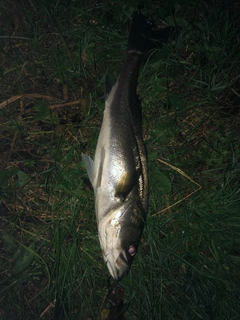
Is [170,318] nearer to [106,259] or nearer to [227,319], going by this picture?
[227,319]

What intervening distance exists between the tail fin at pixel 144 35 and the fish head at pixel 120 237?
162 centimetres

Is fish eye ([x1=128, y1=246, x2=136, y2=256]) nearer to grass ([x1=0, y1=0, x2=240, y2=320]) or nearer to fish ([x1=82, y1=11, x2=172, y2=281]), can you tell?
fish ([x1=82, y1=11, x2=172, y2=281])

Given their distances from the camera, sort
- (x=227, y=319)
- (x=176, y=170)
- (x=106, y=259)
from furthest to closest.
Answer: (x=176, y=170), (x=227, y=319), (x=106, y=259)

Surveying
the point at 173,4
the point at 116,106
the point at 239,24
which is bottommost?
the point at 116,106

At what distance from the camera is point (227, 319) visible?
286 centimetres

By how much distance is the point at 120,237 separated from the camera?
8.02 ft

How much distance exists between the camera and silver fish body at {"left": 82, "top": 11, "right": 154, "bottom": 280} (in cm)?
246

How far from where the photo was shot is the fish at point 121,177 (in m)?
2.46

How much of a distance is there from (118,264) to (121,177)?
0.80 meters

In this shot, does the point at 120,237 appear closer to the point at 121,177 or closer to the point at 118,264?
the point at 118,264

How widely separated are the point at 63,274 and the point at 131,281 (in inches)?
29.4

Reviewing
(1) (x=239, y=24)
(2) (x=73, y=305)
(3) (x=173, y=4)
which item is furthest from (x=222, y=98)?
(2) (x=73, y=305)

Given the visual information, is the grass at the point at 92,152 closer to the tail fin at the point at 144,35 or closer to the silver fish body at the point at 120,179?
the tail fin at the point at 144,35

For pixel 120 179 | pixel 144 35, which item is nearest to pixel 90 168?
pixel 120 179
